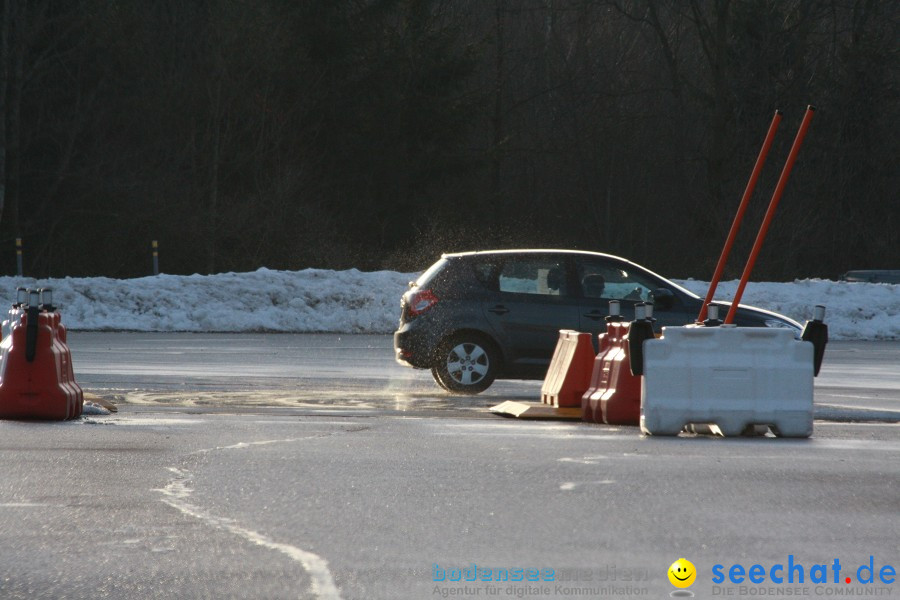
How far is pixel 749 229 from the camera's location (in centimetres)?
4394

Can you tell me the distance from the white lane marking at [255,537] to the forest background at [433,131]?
32.3 m

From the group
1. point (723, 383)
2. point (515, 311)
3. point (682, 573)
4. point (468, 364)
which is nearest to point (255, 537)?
point (682, 573)

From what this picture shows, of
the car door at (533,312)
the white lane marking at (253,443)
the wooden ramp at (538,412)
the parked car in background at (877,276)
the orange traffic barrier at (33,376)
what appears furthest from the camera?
the parked car in background at (877,276)

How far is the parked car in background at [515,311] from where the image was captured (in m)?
16.1

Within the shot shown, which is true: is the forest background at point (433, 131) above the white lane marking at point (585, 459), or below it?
above

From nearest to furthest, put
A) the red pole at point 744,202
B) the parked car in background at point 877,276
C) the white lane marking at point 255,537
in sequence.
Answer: the white lane marking at point 255,537
the red pole at point 744,202
the parked car in background at point 877,276

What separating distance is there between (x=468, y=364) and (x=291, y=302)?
14.7 metres

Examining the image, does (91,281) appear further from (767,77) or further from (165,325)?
(767,77)

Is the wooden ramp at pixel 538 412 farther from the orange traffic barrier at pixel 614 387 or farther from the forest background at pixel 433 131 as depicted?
the forest background at pixel 433 131

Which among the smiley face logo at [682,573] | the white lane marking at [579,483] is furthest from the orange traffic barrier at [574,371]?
the smiley face logo at [682,573]

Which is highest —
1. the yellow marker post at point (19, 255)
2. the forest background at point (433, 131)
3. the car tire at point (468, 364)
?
the forest background at point (433, 131)

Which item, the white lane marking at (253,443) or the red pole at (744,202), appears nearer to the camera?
the white lane marking at (253,443)

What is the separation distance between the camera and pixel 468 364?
16125 mm

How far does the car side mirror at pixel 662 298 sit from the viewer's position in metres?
15.4
